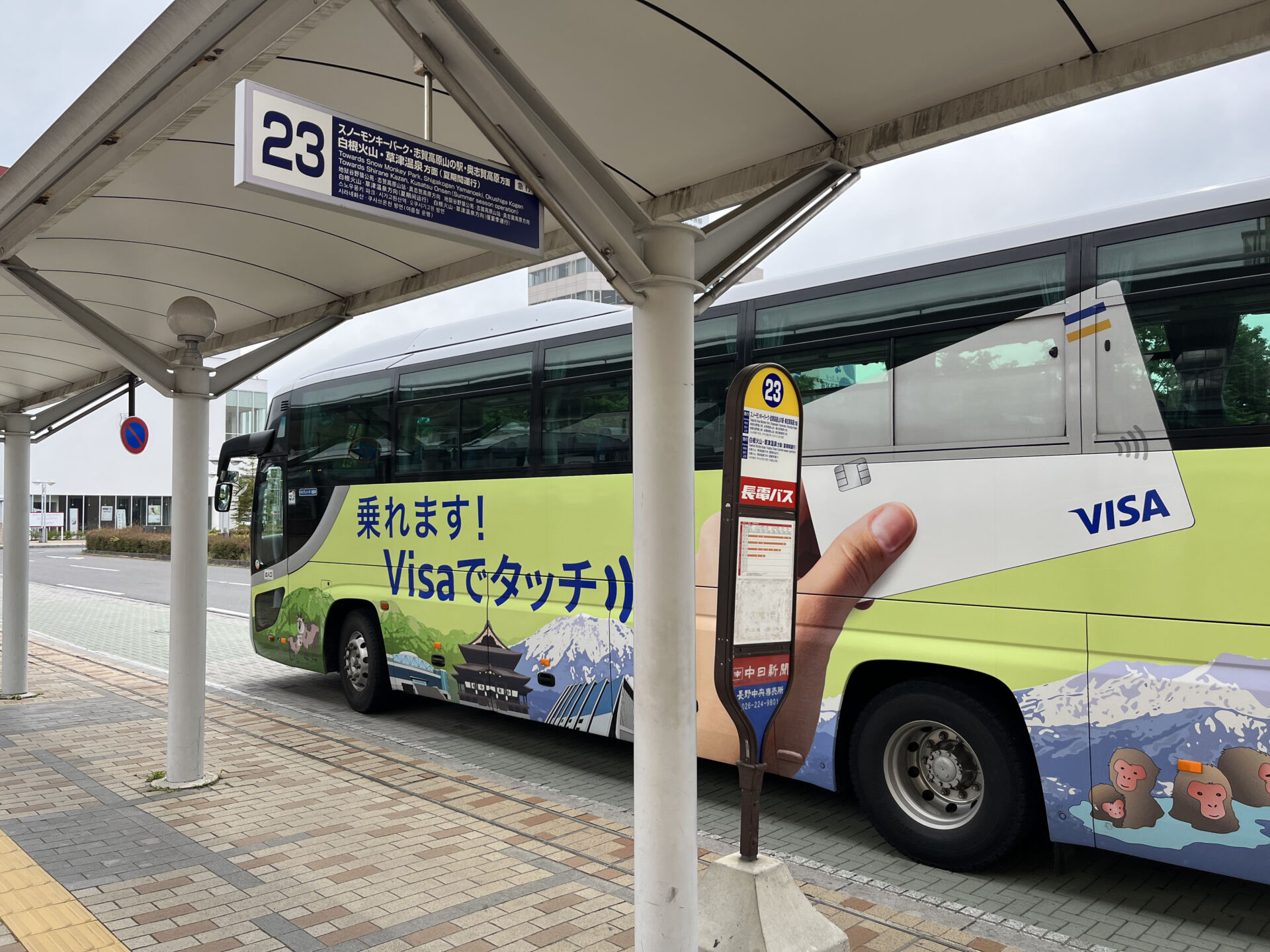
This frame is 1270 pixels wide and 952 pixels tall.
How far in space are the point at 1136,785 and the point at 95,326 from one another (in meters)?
6.60

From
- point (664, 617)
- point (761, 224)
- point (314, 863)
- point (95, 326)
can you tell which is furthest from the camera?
point (95, 326)

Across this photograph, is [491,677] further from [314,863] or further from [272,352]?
[272,352]

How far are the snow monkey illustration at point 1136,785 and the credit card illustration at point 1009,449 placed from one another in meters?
1.01

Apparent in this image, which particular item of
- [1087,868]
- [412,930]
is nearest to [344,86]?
[412,930]

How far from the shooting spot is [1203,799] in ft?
14.5

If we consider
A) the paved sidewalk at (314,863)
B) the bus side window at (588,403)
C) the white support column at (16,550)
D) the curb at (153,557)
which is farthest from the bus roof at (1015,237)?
the curb at (153,557)

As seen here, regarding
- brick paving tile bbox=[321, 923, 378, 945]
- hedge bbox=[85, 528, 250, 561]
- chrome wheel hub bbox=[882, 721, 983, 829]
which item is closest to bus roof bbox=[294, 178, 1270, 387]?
chrome wheel hub bbox=[882, 721, 983, 829]

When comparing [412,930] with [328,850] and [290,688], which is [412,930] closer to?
[328,850]

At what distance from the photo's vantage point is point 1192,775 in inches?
176

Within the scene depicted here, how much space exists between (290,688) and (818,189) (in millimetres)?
9231

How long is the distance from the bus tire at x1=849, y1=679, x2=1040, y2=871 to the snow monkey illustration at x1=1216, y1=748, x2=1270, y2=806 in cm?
101

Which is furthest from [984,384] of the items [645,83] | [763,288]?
[645,83]

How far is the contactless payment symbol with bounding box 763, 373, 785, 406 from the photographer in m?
3.88

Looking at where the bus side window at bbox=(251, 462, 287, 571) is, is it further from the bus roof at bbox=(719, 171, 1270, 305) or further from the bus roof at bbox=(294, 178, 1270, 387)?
the bus roof at bbox=(719, 171, 1270, 305)
